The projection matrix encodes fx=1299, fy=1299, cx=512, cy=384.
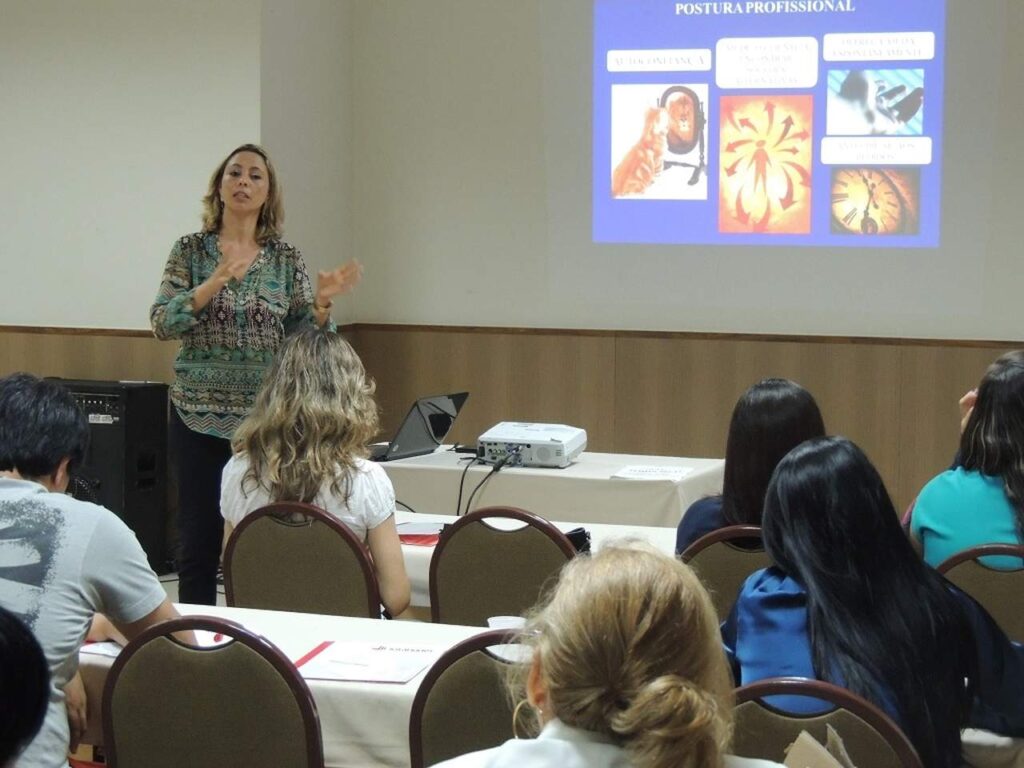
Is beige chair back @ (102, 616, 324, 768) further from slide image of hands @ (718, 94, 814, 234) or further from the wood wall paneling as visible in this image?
slide image of hands @ (718, 94, 814, 234)

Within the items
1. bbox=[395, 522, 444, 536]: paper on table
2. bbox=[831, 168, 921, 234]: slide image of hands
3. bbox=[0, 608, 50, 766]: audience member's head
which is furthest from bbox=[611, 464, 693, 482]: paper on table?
bbox=[0, 608, 50, 766]: audience member's head

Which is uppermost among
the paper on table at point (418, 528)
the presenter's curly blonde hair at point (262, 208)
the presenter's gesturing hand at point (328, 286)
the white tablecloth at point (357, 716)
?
the presenter's curly blonde hair at point (262, 208)

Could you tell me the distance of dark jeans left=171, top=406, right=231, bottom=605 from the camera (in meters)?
4.12

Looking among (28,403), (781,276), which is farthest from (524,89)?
(28,403)

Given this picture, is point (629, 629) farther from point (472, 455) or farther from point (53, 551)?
point (472, 455)

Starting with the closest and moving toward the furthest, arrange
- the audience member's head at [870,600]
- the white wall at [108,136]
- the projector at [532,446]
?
the audience member's head at [870,600]
the projector at [532,446]
the white wall at [108,136]

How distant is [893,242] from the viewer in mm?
6043

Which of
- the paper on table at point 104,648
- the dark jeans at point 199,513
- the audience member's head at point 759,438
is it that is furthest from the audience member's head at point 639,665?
the dark jeans at point 199,513

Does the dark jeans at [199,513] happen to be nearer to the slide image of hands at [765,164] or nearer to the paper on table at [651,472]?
the paper on table at [651,472]

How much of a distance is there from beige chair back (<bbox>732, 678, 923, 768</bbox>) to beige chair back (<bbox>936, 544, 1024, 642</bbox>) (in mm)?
909

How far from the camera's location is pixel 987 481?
2.84 meters

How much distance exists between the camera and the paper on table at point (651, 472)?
13.9ft

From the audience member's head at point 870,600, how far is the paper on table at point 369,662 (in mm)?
752

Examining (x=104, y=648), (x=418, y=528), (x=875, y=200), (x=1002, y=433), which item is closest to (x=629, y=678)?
(x=104, y=648)
